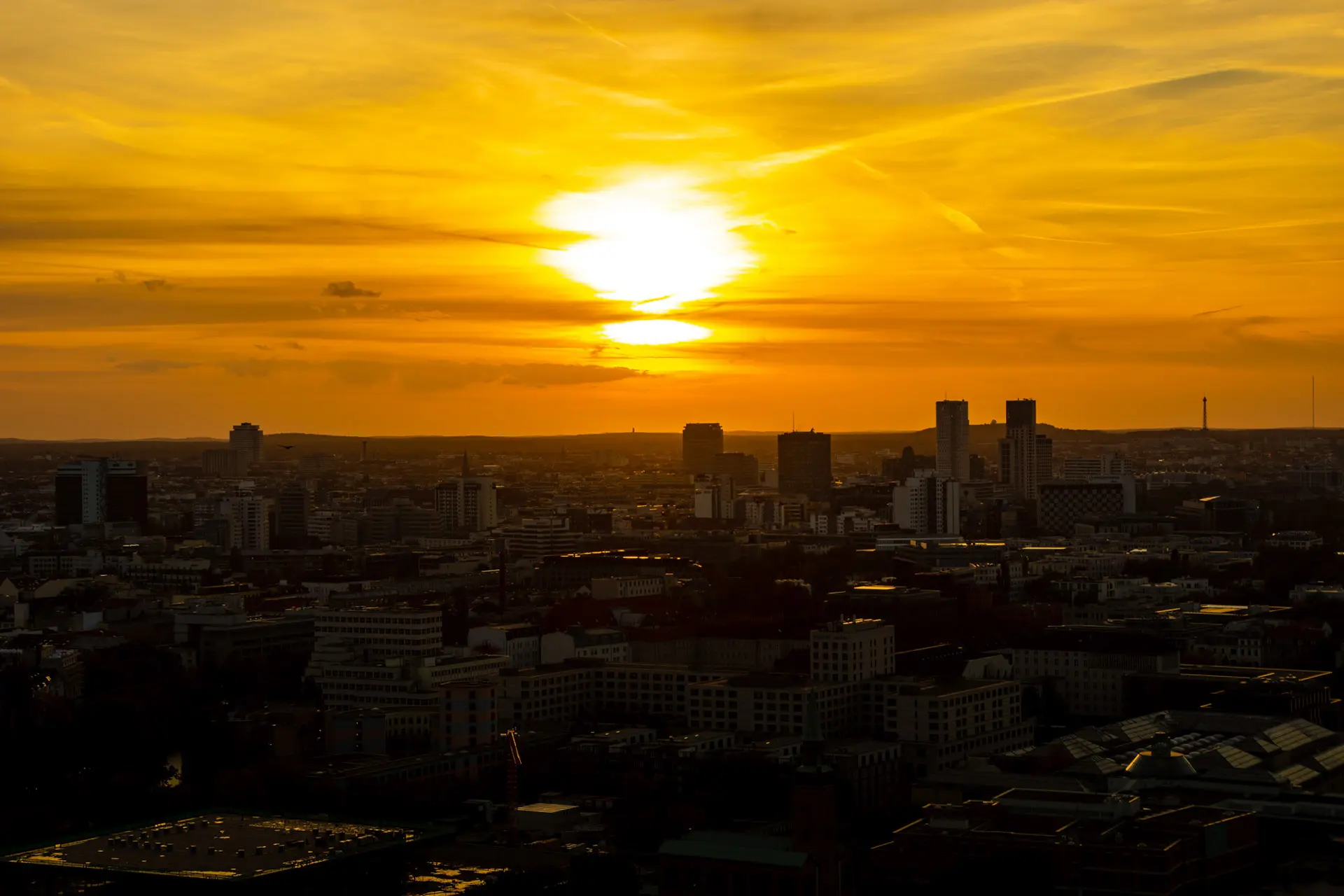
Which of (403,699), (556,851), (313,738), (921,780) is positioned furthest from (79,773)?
(921,780)

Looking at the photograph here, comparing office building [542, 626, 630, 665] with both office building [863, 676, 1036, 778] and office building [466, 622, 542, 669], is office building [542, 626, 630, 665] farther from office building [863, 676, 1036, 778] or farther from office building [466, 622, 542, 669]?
office building [863, 676, 1036, 778]

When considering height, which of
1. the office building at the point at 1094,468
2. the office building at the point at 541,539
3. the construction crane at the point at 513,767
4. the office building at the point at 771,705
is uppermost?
the office building at the point at 1094,468

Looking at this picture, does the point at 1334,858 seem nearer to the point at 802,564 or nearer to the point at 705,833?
the point at 705,833

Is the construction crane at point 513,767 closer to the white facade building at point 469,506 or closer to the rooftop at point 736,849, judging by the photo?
the rooftop at point 736,849

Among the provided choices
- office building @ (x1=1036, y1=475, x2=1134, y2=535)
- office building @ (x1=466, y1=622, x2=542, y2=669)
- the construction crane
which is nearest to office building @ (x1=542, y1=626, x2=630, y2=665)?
office building @ (x1=466, y1=622, x2=542, y2=669)

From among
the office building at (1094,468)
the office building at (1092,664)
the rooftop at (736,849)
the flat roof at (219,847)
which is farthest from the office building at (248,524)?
the rooftop at (736,849)

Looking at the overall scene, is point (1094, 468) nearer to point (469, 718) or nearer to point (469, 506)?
point (469, 506)

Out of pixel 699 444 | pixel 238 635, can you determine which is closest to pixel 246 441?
pixel 699 444
